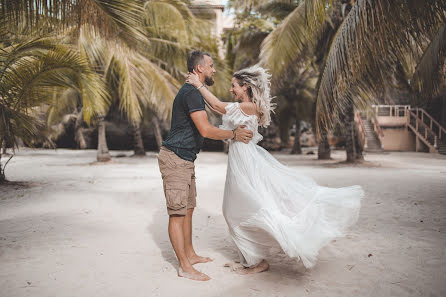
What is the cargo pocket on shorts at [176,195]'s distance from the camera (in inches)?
113

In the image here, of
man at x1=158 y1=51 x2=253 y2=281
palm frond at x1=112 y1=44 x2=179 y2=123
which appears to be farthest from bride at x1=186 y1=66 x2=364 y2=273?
palm frond at x1=112 y1=44 x2=179 y2=123

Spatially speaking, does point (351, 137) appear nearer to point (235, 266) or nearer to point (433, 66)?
point (433, 66)

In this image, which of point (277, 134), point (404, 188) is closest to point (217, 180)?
point (404, 188)

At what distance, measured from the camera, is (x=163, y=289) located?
270 cm

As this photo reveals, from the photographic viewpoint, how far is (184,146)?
296 centimetres

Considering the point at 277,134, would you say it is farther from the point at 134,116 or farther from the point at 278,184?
the point at 278,184

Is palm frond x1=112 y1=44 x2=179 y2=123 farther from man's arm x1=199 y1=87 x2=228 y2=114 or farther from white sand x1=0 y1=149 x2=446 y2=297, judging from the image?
man's arm x1=199 y1=87 x2=228 y2=114

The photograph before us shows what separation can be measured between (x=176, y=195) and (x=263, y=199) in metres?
0.73

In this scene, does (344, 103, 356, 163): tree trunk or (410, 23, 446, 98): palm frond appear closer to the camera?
(410, 23, 446, 98): palm frond

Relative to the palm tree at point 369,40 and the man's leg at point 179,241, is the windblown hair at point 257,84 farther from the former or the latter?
the palm tree at point 369,40

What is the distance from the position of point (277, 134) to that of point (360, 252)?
18689mm

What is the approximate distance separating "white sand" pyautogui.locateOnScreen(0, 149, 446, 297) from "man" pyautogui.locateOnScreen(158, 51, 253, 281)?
1.16 ft

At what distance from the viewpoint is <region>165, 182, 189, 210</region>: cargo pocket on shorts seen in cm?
287

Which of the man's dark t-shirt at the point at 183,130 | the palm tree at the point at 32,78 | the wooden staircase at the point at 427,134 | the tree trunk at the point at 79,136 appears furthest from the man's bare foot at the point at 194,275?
the tree trunk at the point at 79,136
